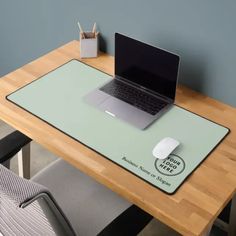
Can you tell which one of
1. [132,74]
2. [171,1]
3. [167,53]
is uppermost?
[171,1]

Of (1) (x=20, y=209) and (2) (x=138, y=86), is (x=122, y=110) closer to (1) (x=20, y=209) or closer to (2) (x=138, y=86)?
(2) (x=138, y=86)

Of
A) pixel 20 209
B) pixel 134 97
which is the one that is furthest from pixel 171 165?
pixel 20 209

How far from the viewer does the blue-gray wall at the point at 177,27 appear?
1.36m

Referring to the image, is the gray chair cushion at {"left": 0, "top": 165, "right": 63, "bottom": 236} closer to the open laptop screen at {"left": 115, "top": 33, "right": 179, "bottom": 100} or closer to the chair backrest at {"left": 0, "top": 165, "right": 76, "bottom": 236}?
the chair backrest at {"left": 0, "top": 165, "right": 76, "bottom": 236}

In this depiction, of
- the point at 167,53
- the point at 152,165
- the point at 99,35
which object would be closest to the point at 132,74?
the point at 167,53

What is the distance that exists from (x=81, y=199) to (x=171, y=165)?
39 cm

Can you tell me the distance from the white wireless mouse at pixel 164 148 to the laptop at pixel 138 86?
111 millimetres

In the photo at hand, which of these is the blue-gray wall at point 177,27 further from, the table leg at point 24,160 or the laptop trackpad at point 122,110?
the table leg at point 24,160

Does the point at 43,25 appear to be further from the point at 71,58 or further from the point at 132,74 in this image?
the point at 132,74

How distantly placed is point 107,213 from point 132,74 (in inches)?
20.5

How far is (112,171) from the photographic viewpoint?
122 cm

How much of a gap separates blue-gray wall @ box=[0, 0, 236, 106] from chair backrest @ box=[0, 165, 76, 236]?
747 millimetres

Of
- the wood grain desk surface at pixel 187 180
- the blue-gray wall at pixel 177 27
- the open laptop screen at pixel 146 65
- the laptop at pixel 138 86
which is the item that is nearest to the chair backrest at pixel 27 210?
the wood grain desk surface at pixel 187 180


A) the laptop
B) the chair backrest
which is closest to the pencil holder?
the laptop
